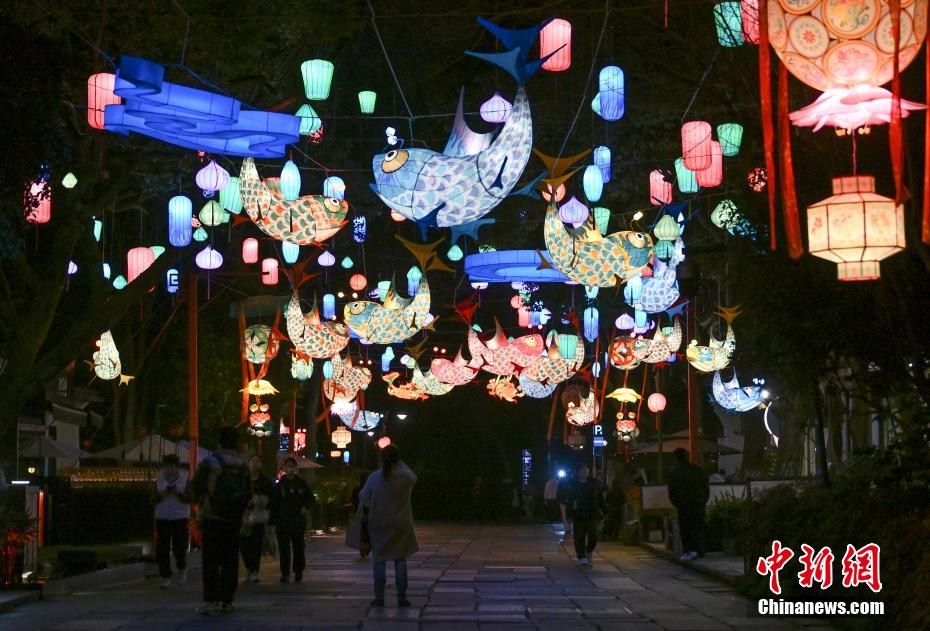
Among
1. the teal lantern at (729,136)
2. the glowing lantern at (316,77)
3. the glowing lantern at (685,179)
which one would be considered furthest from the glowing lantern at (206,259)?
the teal lantern at (729,136)

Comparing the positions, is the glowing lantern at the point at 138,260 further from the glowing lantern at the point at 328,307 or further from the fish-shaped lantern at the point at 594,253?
the glowing lantern at the point at 328,307

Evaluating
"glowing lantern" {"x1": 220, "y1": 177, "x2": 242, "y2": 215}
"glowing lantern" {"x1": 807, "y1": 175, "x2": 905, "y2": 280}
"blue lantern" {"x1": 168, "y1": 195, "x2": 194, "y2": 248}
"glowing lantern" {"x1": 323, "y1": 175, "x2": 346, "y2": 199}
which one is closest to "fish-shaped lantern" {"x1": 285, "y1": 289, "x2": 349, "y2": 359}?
"glowing lantern" {"x1": 323, "y1": 175, "x2": 346, "y2": 199}

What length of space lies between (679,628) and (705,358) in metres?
15.3

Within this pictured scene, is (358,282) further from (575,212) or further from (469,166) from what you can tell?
(469,166)

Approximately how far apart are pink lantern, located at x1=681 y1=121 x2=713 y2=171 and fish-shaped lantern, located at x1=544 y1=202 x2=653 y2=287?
1.28m

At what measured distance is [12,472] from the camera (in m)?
32.3

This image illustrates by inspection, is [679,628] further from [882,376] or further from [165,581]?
[165,581]

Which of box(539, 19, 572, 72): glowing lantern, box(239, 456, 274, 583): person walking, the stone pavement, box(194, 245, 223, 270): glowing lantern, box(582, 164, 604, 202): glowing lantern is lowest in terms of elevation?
the stone pavement

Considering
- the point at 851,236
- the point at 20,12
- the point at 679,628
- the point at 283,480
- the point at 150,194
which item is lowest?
the point at 679,628

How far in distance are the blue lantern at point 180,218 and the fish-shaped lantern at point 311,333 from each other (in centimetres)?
507

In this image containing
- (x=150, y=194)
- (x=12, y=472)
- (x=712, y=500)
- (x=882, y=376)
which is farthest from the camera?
(x=12, y=472)

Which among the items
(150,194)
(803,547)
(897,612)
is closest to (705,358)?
(150,194)

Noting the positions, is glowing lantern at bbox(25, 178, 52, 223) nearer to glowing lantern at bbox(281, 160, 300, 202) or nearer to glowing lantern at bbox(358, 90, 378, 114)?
glowing lantern at bbox(281, 160, 300, 202)

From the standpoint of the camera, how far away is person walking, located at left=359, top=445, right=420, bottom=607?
13.6 meters
